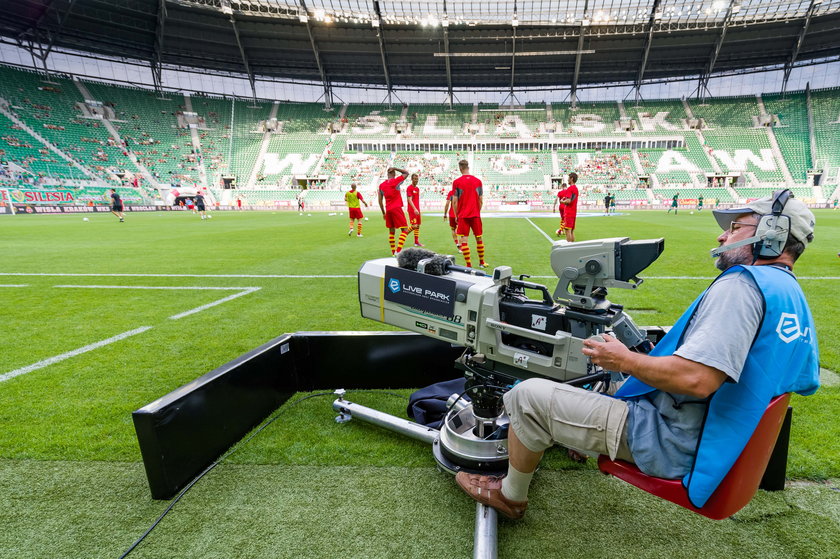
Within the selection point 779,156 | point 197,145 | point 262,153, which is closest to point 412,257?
point 262,153

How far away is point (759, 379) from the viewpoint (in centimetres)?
118

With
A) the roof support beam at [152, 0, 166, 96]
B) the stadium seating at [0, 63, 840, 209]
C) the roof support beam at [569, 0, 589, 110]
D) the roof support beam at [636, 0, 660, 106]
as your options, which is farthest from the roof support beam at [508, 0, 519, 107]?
the roof support beam at [152, 0, 166, 96]

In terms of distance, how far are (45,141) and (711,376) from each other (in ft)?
154

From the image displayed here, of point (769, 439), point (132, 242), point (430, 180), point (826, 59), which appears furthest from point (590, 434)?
point (826, 59)

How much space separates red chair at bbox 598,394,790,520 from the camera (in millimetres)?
1202

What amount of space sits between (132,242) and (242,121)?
38614 mm

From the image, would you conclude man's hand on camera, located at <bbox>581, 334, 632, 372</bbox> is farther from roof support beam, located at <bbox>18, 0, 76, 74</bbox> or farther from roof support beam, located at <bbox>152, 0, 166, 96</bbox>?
roof support beam, located at <bbox>18, 0, 76, 74</bbox>

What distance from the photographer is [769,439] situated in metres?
1.24

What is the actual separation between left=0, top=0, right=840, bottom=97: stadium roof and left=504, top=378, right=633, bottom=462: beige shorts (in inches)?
1574

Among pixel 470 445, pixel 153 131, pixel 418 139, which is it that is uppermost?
pixel 153 131

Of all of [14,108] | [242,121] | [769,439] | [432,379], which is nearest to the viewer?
[769,439]

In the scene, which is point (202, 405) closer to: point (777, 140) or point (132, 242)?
point (132, 242)

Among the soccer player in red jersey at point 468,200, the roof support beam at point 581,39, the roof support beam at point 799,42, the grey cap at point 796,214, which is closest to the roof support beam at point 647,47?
the roof support beam at point 581,39

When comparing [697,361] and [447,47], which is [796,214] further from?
[447,47]
